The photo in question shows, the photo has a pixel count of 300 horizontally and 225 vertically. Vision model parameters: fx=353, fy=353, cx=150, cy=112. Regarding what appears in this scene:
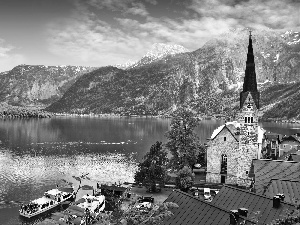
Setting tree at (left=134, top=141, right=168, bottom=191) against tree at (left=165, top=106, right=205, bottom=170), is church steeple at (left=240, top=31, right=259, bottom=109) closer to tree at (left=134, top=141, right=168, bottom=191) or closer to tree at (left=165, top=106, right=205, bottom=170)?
tree at (left=165, top=106, right=205, bottom=170)

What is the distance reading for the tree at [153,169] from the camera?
56.1m

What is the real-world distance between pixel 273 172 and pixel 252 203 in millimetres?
20511

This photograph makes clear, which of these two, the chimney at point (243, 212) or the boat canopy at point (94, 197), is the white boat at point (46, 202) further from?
the chimney at point (243, 212)

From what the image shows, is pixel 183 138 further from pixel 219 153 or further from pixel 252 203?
pixel 252 203

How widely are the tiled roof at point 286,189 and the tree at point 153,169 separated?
25.3 metres

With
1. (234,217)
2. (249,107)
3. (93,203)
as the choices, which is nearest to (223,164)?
(249,107)

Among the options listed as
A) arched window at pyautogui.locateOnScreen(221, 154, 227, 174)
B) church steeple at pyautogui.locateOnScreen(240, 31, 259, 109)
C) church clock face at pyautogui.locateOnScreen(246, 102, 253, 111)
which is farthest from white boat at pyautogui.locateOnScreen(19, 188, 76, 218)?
church steeple at pyautogui.locateOnScreen(240, 31, 259, 109)

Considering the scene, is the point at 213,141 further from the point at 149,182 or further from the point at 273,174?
the point at 273,174

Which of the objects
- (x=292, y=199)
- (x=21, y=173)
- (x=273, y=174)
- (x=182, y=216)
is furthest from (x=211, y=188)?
(x=21, y=173)

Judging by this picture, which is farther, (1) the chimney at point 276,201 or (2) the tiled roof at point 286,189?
(2) the tiled roof at point 286,189

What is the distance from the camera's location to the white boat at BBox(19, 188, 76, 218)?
51.3m

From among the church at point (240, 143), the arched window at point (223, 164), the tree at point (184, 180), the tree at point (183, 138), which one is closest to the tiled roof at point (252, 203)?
the tree at point (184, 180)

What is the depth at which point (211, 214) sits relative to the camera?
2041 centimetres

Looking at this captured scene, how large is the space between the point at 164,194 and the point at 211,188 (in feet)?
25.7
